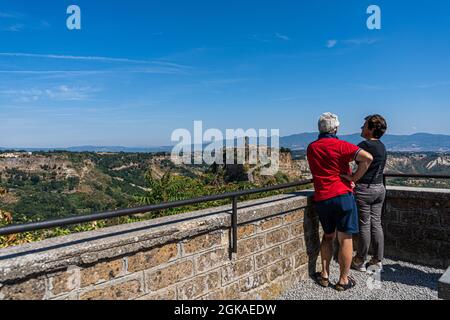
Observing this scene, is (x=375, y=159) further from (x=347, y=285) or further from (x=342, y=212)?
(x=347, y=285)

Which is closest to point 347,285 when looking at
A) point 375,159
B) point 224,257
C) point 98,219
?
point 375,159

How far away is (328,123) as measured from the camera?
11.9 feet

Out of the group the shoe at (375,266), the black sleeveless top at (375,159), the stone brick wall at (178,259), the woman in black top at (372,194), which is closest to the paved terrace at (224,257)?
the stone brick wall at (178,259)

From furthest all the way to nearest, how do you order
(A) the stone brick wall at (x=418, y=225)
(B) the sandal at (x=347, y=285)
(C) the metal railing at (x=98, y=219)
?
(A) the stone brick wall at (x=418, y=225) → (B) the sandal at (x=347, y=285) → (C) the metal railing at (x=98, y=219)

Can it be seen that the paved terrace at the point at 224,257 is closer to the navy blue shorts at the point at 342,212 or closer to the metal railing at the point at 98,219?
the metal railing at the point at 98,219

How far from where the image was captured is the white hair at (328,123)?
3.62 meters

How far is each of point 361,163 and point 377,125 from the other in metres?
0.64

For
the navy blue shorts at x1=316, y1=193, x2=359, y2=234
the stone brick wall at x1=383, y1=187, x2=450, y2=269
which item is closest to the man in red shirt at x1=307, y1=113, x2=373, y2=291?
the navy blue shorts at x1=316, y1=193, x2=359, y2=234

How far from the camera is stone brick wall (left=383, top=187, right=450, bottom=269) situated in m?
4.54

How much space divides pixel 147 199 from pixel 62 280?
3747mm

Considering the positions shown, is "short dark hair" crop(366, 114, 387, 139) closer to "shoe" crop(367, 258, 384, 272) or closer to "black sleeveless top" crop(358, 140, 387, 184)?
"black sleeveless top" crop(358, 140, 387, 184)

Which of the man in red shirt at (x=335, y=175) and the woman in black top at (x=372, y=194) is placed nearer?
the man in red shirt at (x=335, y=175)

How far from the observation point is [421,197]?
4664 mm

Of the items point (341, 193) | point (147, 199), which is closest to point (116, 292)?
point (341, 193)
